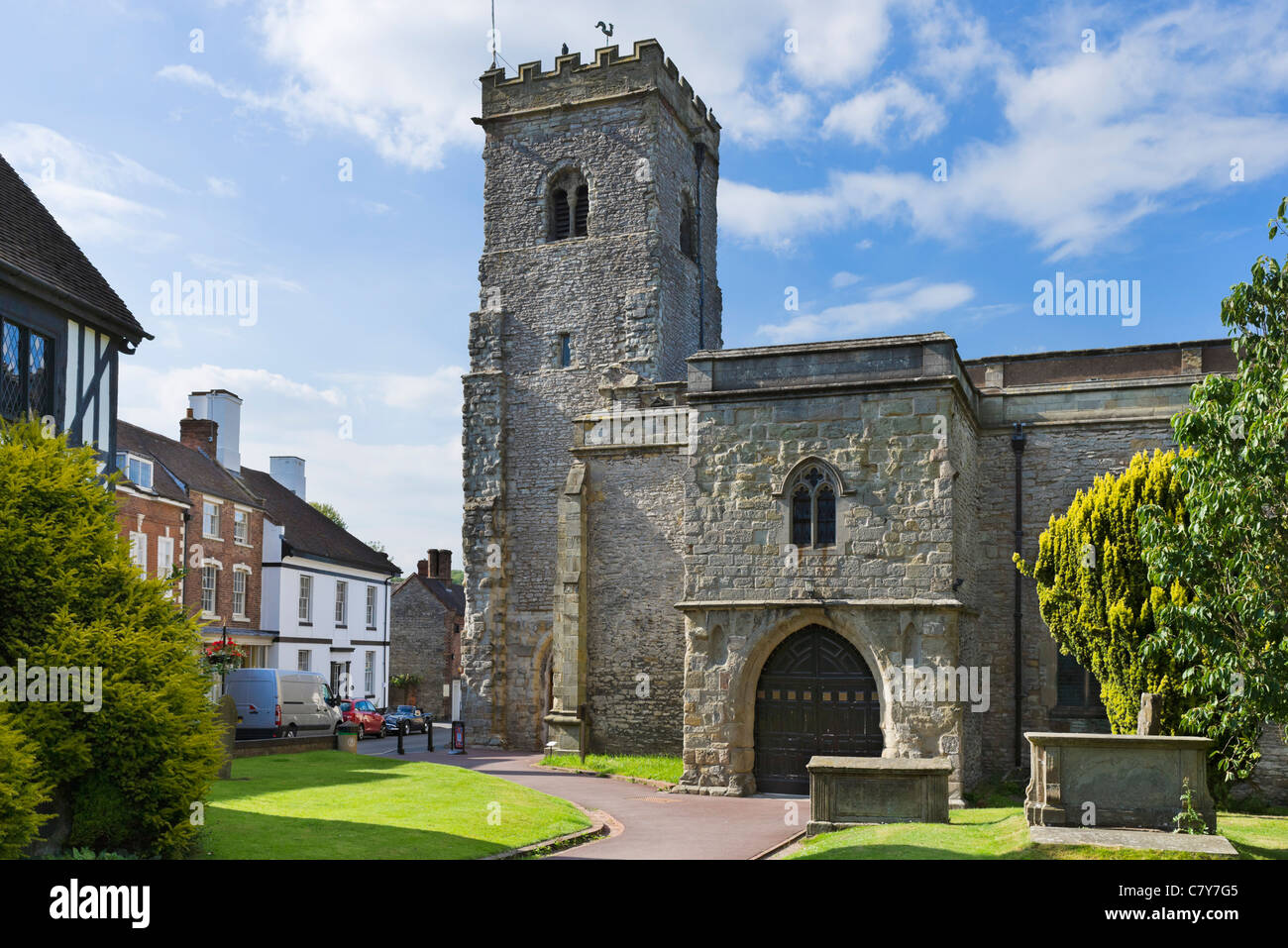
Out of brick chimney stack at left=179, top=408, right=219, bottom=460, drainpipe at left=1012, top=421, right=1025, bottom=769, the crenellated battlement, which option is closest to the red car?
brick chimney stack at left=179, top=408, right=219, bottom=460

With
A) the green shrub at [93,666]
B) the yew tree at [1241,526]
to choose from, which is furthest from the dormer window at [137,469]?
the yew tree at [1241,526]

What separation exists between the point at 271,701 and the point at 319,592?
575 inches

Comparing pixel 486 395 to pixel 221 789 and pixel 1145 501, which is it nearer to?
pixel 221 789

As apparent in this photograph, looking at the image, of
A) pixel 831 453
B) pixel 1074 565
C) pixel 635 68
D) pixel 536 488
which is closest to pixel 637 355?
pixel 536 488

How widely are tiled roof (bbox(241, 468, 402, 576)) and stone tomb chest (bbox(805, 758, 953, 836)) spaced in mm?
27684

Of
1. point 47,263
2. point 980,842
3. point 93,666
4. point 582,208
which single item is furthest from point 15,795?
point 582,208

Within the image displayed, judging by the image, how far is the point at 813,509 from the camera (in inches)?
776

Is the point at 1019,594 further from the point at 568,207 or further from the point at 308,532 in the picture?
the point at 308,532

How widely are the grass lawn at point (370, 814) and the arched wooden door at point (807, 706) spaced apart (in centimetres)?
417

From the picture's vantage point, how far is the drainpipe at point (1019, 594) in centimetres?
2066

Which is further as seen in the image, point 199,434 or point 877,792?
point 199,434

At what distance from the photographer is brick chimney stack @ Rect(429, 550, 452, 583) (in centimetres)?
5016
